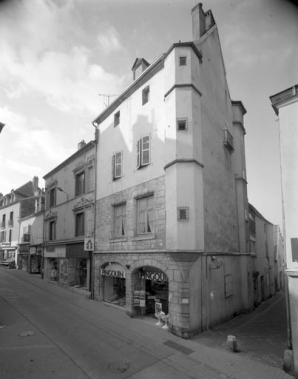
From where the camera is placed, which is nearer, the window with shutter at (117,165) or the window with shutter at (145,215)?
the window with shutter at (145,215)

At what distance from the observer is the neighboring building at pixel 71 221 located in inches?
752

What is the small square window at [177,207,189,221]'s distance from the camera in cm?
1116

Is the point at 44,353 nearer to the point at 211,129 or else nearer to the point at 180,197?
the point at 180,197

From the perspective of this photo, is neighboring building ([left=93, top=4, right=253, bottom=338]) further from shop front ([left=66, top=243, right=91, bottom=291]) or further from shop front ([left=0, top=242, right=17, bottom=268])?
shop front ([left=0, top=242, right=17, bottom=268])

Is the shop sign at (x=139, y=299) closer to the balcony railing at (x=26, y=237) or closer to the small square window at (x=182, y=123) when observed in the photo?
the small square window at (x=182, y=123)

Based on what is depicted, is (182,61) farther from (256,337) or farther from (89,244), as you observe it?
(256,337)

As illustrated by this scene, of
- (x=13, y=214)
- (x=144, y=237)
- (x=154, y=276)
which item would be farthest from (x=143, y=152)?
(x=13, y=214)

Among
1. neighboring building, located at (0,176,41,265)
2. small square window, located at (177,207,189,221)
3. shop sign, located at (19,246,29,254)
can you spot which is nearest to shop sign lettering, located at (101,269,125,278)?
small square window, located at (177,207,189,221)

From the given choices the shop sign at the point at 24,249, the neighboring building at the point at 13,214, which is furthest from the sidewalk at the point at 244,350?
the neighboring building at the point at 13,214

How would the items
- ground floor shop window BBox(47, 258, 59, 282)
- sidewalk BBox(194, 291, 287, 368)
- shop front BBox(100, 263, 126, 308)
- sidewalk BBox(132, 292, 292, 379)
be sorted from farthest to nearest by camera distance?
ground floor shop window BBox(47, 258, 59, 282) < shop front BBox(100, 263, 126, 308) < sidewalk BBox(194, 291, 287, 368) < sidewalk BBox(132, 292, 292, 379)

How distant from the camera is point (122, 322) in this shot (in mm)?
12352

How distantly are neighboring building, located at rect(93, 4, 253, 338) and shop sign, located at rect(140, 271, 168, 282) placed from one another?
4cm

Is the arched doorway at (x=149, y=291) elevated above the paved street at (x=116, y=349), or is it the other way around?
the arched doorway at (x=149, y=291)

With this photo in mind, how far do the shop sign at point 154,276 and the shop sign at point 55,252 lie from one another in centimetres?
1068
